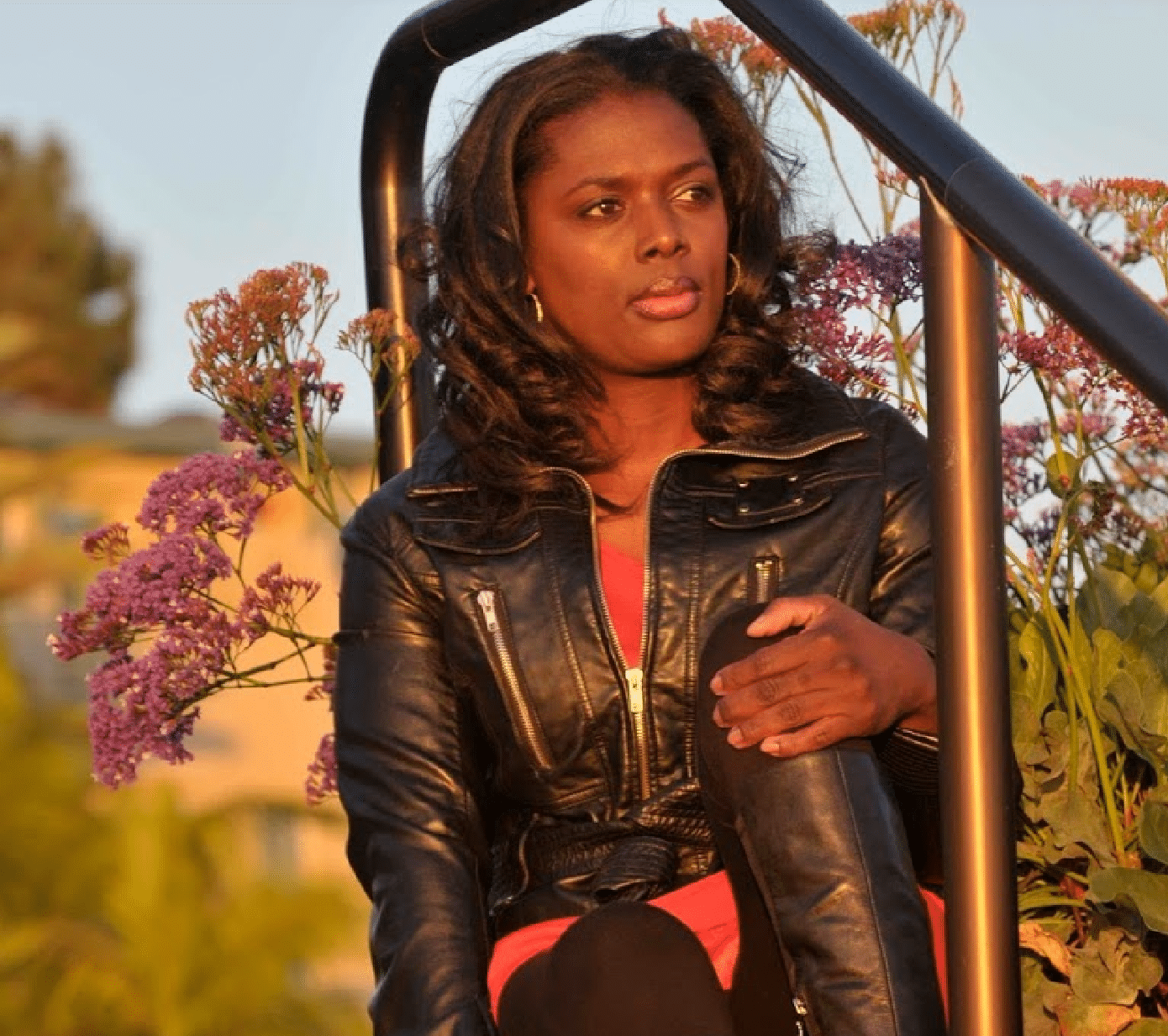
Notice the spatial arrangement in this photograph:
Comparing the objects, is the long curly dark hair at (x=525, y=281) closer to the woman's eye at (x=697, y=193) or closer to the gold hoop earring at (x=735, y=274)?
the gold hoop earring at (x=735, y=274)

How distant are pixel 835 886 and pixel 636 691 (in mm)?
537

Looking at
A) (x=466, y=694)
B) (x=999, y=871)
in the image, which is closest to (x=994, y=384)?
(x=999, y=871)

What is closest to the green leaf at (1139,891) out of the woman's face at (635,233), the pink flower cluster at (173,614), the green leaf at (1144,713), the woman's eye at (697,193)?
the green leaf at (1144,713)

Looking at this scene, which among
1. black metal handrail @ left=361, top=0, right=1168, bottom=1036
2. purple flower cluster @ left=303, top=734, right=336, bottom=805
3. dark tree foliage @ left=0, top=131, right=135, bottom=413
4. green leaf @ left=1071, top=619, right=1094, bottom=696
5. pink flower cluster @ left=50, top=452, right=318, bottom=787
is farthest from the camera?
dark tree foliage @ left=0, top=131, right=135, bottom=413

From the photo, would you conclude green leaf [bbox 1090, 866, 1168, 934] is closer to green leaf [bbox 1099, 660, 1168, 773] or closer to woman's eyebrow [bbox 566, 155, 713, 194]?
green leaf [bbox 1099, 660, 1168, 773]

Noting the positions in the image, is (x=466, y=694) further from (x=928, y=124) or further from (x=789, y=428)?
(x=928, y=124)

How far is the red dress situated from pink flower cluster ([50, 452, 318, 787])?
0.52m

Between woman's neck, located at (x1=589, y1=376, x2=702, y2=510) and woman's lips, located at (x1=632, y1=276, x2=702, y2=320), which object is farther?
woman's neck, located at (x1=589, y1=376, x2=702, y2=510)

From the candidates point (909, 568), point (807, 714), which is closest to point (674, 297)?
point (909, 568)

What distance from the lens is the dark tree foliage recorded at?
54.4 feet

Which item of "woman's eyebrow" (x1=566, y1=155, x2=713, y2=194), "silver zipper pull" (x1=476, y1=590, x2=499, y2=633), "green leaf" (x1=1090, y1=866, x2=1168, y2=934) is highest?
"woman's eyebrow" (x1=566, y1=155, x2=713, y2=194)

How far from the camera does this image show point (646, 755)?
2670 millimetres

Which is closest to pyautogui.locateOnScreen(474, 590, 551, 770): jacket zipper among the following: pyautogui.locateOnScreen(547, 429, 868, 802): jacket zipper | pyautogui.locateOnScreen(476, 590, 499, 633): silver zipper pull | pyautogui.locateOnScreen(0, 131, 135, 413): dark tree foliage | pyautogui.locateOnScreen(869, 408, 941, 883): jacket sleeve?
pyautogui.locateOnScreen(476, 590, 499, 633): silver zipper pull

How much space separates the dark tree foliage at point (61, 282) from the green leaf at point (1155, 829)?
550 inches
